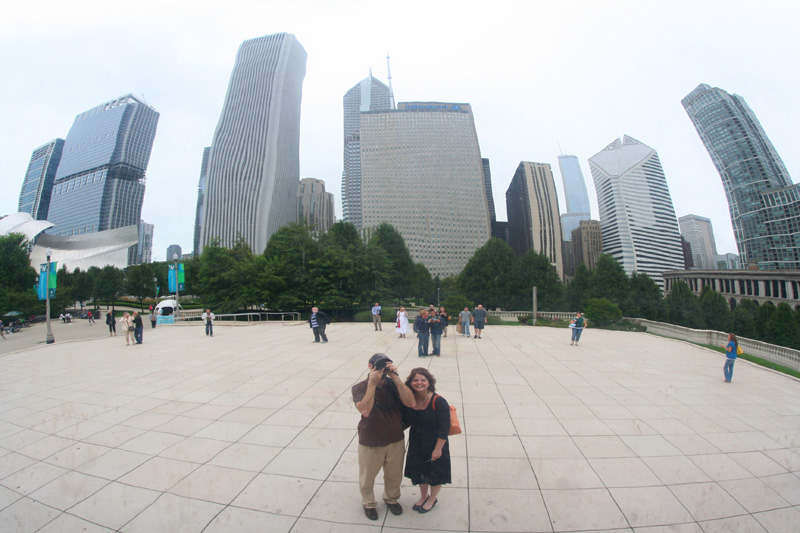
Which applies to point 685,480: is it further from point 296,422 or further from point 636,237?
point 636,237

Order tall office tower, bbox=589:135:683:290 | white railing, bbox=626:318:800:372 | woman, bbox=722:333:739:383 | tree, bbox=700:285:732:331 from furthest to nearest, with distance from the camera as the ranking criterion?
tall office tower, bbox=589:135:683:290 < tree, bbox=700:285:732:331 < white railing, bbox=626:318:800:372 < woman, bbox=722:333:739:383

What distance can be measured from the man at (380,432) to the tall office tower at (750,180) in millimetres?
155827

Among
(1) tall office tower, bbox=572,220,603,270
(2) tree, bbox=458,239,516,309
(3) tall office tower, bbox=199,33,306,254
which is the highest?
(3) tall office tower, bbox=199,33,306,254

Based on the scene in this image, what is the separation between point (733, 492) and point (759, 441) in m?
2.14

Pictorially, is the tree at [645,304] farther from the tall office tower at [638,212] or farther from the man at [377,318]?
the tall office tower at [638,212]

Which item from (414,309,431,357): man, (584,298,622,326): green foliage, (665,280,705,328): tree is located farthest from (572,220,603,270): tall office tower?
(414,309,431,357): man

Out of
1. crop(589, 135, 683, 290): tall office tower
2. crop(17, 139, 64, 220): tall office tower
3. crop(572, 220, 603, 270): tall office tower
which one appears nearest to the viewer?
crop(17, 139, 64, 220): tall office tower

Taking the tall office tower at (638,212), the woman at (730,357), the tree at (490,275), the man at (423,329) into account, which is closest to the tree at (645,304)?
the tree at (490,275)

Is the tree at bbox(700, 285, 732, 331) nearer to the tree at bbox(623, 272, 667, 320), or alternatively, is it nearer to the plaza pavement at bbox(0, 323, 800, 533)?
the tree at bbox(623, 272, 667, 320)

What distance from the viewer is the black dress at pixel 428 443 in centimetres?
307

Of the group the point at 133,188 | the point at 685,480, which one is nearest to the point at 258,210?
the point at 133,188

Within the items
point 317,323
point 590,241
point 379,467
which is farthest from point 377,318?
point 590,241

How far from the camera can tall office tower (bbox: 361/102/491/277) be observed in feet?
445

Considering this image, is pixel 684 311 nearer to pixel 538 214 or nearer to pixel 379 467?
pixel 379 467
